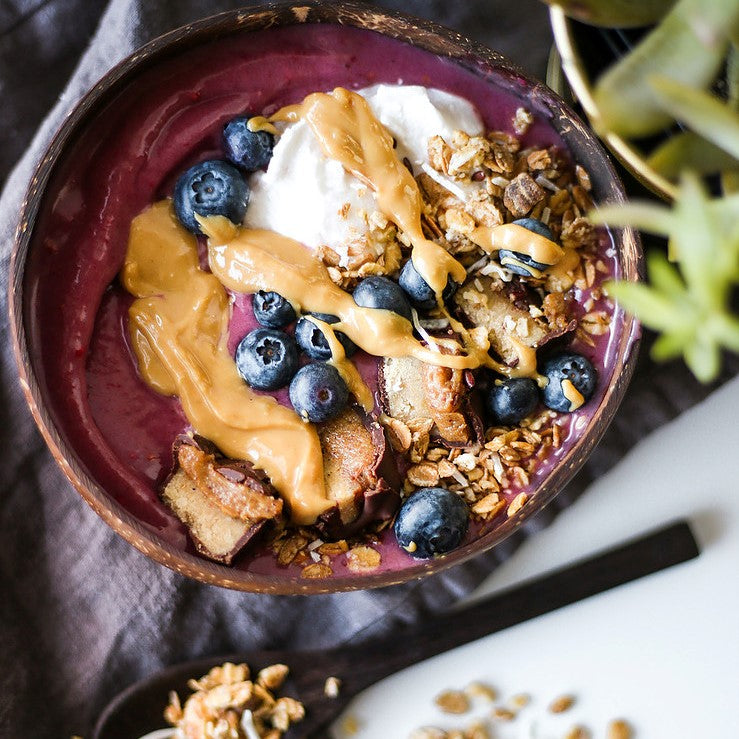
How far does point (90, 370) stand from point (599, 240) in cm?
82

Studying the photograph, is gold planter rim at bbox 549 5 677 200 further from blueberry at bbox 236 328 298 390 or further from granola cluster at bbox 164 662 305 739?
granola cluster at bbox 164 662 305 739

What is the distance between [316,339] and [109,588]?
0.62 meters

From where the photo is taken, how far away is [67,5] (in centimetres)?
166

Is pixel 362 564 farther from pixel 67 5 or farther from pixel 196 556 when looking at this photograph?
pixel 67 5

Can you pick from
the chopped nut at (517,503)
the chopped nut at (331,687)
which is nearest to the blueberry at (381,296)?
the chopped nut at (517,503)

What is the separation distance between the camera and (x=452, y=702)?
1.65 m

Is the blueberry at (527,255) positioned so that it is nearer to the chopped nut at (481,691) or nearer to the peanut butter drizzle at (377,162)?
the peanut butter drizzle at (377,162)

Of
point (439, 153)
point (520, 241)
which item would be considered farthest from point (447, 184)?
point (520, 241)

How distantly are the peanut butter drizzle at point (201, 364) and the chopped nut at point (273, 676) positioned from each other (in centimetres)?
35

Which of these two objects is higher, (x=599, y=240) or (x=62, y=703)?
(x=599, y=240)

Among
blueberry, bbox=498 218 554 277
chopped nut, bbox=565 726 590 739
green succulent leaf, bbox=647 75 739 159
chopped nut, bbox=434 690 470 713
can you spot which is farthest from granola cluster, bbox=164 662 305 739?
green succulent leaf, bbox=647 75 739 159

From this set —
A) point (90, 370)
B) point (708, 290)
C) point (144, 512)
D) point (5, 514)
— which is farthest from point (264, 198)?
point (708, 290)

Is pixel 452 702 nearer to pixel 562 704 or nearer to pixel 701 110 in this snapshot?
pixel 562 704

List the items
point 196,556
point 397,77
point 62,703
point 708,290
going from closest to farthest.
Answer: point 708,290 < point 196,556 < point 397,77 < point 62,703
